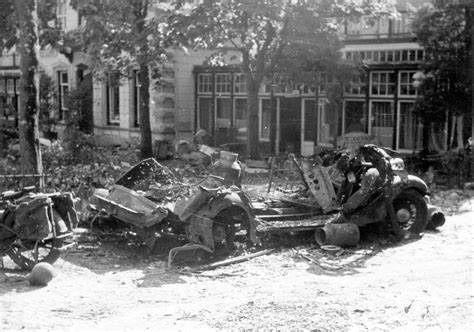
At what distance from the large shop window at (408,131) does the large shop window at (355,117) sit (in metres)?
1.15

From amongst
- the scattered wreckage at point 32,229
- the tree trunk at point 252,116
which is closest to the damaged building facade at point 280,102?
the tree trunk at point 252,116

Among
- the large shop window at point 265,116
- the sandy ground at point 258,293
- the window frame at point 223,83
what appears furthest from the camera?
the window frame at point 223,83

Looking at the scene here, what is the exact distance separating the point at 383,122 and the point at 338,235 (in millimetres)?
11823

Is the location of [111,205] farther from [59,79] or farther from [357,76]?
[59,79]

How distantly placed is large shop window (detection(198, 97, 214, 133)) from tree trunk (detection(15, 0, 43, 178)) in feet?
45.0

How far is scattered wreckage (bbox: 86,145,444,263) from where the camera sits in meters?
9.25

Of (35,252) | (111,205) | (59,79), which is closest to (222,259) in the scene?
(111,205)

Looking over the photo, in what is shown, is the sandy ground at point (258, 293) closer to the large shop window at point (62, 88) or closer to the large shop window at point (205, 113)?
the large shop window at point (205, 113)

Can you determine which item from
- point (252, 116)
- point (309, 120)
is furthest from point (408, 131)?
point (252, 116)

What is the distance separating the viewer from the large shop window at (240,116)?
81.5ft

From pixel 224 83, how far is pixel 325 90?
5.44 m

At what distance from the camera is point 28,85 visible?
12.2 m

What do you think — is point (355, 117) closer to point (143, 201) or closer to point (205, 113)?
point (205, 113)

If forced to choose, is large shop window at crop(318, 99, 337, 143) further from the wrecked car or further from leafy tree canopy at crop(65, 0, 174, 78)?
the wrecked car
